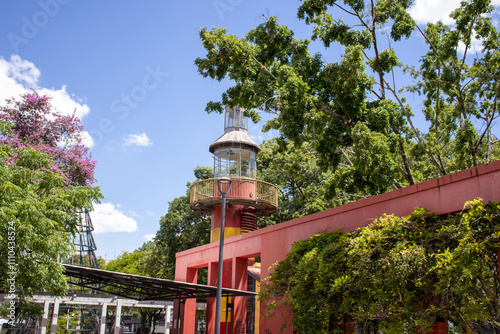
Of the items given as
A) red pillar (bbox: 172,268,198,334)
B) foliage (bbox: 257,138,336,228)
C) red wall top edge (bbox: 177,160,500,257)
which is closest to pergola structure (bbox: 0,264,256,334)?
red pillar (bbox: 172,268,198,334)

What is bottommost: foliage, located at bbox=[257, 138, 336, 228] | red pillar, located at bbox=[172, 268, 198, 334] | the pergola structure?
red pillar, located at bbox=[172, 268, 198, 334]

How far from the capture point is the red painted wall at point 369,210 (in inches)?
296

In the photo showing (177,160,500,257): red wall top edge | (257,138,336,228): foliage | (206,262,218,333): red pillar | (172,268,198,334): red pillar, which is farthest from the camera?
(257,138,336,228): foliage

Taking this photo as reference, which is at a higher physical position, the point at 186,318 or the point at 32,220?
the point at 32,220

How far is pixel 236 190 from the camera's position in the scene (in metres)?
18.7

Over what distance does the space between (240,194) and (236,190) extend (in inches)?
9.8

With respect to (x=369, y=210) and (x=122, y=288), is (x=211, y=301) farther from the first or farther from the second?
(x=369, y=210)

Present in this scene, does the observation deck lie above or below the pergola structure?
above

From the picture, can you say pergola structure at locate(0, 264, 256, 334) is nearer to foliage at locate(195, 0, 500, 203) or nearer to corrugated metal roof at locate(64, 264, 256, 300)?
corrugated metal roof at locate(64, 264, 256, 300)

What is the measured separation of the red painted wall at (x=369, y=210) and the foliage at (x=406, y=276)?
0.35 m

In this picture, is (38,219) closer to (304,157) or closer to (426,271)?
(426,271)

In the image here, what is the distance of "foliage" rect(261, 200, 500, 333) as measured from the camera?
6.73 meters

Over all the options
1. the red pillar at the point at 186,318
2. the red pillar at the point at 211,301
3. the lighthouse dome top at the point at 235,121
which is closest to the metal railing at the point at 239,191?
the lighthouse dome top at the point at 235,121

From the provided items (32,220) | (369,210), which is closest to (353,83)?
(369,210)
